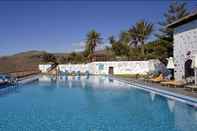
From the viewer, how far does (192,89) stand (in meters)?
11.8

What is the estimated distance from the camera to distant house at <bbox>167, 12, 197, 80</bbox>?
15.3 m

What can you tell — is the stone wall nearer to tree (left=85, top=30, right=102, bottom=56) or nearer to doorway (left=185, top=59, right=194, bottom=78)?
doorway (left=185, top=59, right=194, bottom=78)

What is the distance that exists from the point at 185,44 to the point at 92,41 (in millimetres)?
28063

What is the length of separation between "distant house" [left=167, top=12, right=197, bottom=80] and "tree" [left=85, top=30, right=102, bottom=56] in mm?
26204

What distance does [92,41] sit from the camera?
43.7 meters

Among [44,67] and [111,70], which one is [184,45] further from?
[44,67]

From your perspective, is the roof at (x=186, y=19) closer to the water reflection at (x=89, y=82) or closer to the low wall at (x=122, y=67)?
the water reflection at (x=89, y=82)

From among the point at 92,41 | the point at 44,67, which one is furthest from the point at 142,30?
the point at 44,67

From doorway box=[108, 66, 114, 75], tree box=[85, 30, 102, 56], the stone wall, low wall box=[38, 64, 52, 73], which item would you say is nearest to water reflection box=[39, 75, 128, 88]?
the stone wall

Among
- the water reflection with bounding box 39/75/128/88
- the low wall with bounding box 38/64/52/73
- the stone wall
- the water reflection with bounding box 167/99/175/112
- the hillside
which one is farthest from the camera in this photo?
the hillside

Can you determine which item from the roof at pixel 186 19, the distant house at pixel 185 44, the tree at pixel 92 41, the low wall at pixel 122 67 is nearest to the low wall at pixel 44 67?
the tree at pixel 92 41

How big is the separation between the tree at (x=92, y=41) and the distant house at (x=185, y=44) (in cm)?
2620

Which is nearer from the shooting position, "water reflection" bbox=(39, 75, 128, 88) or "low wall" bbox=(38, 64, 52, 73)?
"water reflection" bbox=(39, 75, 128, 88)

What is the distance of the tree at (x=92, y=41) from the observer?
143 ft
